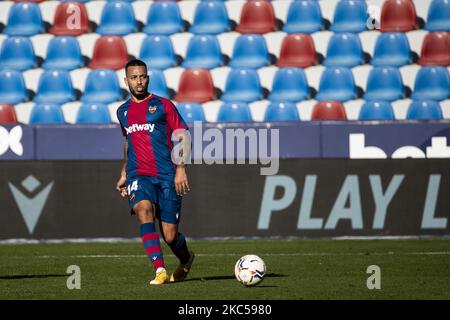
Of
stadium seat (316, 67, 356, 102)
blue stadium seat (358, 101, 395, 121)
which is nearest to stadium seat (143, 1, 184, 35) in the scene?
stadium seat (316, 67, 356, 102)

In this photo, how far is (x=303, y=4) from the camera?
62.5 feet

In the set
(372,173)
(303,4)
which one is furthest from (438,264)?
(303,4)

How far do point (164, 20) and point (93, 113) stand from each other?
2.49 metres

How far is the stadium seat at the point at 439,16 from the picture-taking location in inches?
736

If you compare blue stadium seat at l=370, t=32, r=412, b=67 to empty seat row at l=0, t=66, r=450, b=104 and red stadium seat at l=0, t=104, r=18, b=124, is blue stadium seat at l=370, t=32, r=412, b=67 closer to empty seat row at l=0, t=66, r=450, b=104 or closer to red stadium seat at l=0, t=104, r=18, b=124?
empty seat row at l=0, t=66, r=450, b=104

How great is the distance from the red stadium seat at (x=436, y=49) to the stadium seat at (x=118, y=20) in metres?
5.19

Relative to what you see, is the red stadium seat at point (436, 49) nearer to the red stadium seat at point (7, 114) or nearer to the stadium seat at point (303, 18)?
the stadium seat at point (303, 18)

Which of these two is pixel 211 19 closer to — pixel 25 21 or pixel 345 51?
pixel 345 51

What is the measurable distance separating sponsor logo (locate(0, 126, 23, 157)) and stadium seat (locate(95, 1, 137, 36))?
455 cm

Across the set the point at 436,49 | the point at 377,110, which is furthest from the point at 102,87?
the point at 436,49

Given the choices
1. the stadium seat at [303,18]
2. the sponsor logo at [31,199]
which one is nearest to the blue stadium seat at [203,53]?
the stadium seat at [303,18]

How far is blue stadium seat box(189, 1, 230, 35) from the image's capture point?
62.5ft

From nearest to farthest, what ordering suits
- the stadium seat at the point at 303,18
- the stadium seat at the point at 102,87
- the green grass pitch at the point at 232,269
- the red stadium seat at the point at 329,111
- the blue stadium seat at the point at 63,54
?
the green grass pitch at the point at 232,269, the red stadium seat at the point at 329,111, the stadium seat at the point at 102,87, the blue stadium seat at the point at 63,54, the stadium seat at the point at 303,18
